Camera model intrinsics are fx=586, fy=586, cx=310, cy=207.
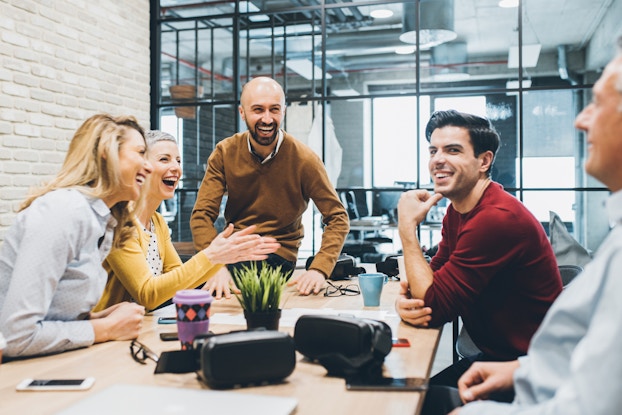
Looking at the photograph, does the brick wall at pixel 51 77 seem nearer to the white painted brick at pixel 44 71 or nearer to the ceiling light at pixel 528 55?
the white painted brick at pixel 44 71

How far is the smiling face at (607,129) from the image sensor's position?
2.88 feet

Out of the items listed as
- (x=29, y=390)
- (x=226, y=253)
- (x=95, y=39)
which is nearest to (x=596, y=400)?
(x=29, y=390)

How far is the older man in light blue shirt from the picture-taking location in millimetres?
777

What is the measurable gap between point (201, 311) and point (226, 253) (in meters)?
0.45

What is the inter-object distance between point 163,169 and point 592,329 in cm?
190

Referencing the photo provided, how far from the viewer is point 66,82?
4.36m

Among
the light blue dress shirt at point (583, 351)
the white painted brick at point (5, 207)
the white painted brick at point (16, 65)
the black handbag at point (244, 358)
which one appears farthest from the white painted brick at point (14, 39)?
the light blue dress shirt at point (583, 351)

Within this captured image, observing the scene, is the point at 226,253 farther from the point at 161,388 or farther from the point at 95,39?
the point at 95,39

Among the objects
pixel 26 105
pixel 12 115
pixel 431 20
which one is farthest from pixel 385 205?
pixel 12 115

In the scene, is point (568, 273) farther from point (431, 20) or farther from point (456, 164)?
point (431, 20)

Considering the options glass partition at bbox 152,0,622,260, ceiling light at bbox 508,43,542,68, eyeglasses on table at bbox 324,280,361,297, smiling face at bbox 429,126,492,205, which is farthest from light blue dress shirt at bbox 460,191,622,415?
ceiling light at bbox 508,43,542,68

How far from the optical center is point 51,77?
4207 millimetres

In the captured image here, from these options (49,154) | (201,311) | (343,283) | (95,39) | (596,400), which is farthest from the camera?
(95,39)

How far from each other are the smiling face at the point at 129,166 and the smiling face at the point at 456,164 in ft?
3.20
